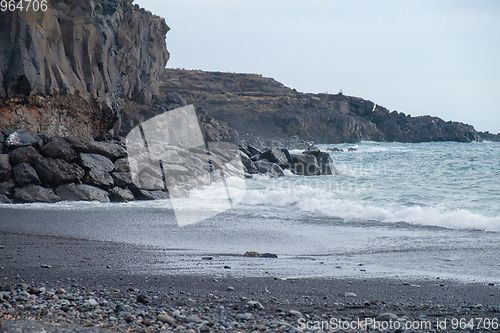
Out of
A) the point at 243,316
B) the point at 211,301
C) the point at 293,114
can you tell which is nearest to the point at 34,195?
the point at 211,301

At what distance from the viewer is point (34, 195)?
9.35 meters

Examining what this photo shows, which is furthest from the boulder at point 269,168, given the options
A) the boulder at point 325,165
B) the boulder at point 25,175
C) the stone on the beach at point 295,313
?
the stone on the beach at point 295,313

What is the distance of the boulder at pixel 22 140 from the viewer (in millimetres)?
10367

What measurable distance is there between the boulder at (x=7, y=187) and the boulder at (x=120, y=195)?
7.34 feet

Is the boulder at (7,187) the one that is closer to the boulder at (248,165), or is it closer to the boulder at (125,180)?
the boulder at (125,180)

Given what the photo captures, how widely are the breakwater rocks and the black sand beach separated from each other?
18.3ft

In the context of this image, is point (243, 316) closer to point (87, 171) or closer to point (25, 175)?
point (25, 175)

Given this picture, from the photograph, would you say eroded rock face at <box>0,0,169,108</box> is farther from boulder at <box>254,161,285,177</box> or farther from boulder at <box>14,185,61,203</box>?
boulder at <box>254,161,285,177</box>

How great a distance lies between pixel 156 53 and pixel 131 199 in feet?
116

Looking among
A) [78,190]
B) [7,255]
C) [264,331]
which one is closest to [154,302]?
[264,331]

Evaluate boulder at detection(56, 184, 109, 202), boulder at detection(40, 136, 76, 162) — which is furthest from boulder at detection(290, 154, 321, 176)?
boulder at detection(40, 136, 76, 162)

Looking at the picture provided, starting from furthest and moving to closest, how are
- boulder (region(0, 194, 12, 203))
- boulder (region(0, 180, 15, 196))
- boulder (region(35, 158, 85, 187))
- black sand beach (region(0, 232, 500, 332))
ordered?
boulder (region(35, 158, 85, 187)) → boulder (region(0, 180, 15, 196)) → boulder (region(0, 194, 12, 203)) → black sand beach (region(0, 232, 500, 332))

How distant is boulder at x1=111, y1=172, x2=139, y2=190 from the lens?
10.7 metres

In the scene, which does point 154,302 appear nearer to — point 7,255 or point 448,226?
point 7,255
